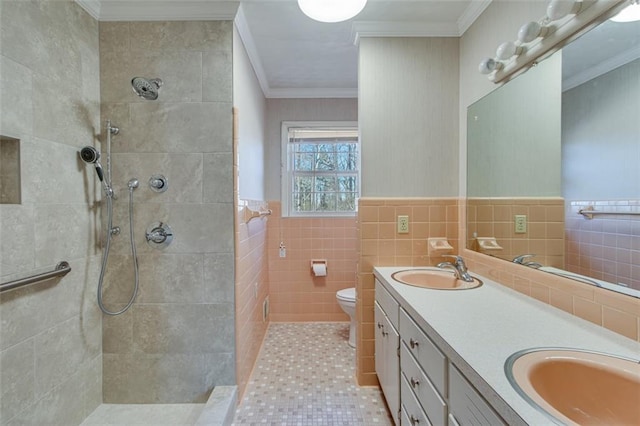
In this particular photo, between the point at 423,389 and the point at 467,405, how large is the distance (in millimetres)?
337

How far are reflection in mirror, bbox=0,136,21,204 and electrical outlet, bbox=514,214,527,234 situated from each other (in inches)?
89.8

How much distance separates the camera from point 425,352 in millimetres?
1090

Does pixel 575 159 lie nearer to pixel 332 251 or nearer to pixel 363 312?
pixel 363 312

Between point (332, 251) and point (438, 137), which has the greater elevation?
point (438, 137)

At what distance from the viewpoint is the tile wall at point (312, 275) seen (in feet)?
9.97

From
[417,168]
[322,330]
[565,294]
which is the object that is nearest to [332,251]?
[322,330]

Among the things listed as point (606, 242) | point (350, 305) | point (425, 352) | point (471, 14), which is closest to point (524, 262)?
point (606, 242)

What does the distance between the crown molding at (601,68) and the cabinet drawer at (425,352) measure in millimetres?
1096

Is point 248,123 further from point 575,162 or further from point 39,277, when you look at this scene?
point 575,162

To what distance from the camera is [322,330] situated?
2859 millimetres

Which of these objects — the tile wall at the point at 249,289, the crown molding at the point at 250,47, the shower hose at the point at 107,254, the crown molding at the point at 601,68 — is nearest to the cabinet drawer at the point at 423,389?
the tile wall at the point at 249,289

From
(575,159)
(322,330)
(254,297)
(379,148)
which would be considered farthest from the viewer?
(322,330)

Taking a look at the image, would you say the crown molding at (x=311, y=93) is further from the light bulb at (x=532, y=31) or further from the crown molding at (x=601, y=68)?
the crown molding at (x=601, y=68)

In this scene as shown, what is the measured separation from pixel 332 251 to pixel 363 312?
3.64 feet
